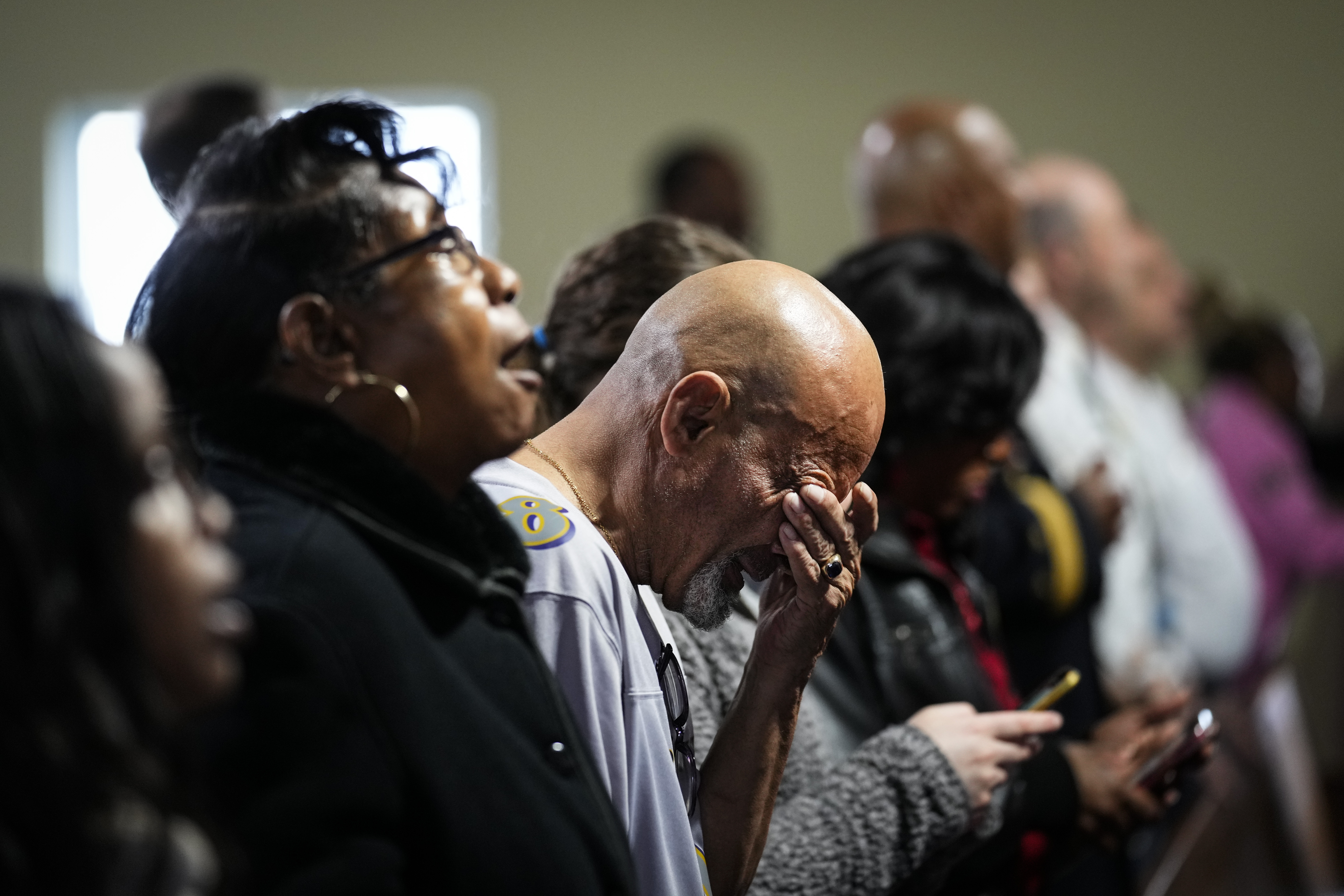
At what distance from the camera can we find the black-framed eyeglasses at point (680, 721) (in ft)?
4.30

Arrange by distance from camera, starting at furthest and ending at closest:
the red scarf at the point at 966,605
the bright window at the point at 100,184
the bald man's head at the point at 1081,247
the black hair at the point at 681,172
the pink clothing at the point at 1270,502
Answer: the black hair at the point at 681,172
the bright window at the point at 100,184
the pink clothing at the point at 1270,502
the bald man's head at the point at 1081,247
the red scarf at the point at 966,605

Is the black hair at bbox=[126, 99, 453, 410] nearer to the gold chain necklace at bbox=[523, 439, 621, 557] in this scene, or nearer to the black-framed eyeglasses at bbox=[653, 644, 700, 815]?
the gold chain necklace at bbox=[523, 439, 621, 557]

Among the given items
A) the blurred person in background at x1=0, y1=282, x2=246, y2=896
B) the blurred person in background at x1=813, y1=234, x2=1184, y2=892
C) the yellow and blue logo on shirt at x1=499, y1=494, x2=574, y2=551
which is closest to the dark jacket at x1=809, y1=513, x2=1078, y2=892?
the blurred person in background at x1=813, y1=234, x2=1184, y2=892

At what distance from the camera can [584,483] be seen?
1.35 m

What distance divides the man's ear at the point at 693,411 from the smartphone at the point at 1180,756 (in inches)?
40.5

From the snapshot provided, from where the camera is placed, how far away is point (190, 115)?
244 centimetres

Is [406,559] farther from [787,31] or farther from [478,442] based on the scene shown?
[787,31]

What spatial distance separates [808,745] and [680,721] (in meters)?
0.33

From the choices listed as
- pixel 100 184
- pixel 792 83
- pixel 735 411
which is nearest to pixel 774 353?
pixel 735 411

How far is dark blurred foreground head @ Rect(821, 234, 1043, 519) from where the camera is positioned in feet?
6.62

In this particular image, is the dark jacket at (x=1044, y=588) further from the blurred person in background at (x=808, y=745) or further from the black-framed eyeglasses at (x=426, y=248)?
the black-framed eyeglasses at (x=426, y=248)

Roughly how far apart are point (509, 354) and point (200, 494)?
0.34m

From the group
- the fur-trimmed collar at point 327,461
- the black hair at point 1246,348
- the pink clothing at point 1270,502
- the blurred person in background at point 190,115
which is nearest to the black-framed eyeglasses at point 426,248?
the fur-trimmed collar at point 327,461

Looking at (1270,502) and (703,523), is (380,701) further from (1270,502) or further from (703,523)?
(1270,502)
